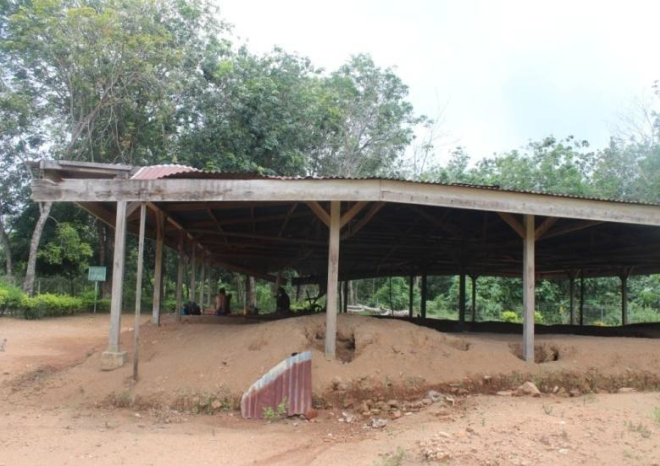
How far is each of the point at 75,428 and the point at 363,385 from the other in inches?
147

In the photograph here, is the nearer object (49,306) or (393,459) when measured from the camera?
(393,459)

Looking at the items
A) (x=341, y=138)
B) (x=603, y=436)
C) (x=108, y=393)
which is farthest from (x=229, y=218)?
(x=341, y=138)

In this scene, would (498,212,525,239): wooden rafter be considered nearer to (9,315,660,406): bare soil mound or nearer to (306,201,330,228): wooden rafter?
(9,315,660,406): bare soil mound

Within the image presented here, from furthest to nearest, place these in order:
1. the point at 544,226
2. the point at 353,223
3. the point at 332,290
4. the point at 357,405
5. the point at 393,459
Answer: the point at 353,223 → the point at 544,226 → the point at 332,290 → the point at 357,405 → the point at 393,459

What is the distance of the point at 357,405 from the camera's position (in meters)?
7.12

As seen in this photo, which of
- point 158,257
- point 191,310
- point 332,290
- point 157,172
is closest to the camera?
point 332,290

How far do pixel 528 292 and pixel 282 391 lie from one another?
174 inches

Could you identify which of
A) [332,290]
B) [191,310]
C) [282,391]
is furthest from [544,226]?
[191,310]

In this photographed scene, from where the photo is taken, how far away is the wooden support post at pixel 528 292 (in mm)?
8398

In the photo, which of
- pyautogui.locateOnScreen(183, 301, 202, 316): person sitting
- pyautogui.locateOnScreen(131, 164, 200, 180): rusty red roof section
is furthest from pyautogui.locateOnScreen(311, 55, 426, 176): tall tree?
pyautogui.locateOnScreen(131, 164, 200, 180): rusty red roof section

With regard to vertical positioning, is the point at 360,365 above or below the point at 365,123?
below

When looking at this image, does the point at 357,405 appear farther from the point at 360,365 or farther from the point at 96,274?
the point at 96,274

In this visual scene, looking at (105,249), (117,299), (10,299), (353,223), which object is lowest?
(10,299)

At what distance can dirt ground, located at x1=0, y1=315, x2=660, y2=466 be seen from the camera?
532 centimetres
